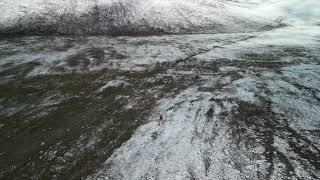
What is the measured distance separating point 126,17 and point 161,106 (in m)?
5.43

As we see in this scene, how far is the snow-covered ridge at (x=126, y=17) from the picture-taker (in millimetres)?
9492

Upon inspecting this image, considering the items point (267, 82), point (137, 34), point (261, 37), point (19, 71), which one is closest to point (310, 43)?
point (261, 37)

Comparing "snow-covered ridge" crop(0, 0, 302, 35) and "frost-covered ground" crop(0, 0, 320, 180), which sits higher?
"snow-covered ridge" crop(0, 0, 302, 35)

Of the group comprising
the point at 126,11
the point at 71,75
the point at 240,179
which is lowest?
the point at 240,179

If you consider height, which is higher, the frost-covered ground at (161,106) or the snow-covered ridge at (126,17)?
the snow-covered ridge at (126,17)

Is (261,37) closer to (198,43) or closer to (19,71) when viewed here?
(198,43)

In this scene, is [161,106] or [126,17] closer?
[161,106]

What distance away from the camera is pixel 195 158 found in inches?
154

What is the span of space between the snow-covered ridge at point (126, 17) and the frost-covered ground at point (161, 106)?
67 cm

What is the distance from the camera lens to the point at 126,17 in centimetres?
997

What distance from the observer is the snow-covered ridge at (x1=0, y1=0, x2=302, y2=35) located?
9.49 m

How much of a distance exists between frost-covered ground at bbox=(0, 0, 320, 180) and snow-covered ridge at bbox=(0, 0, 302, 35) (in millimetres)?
673

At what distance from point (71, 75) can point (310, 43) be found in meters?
5.43

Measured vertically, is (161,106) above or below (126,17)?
below
